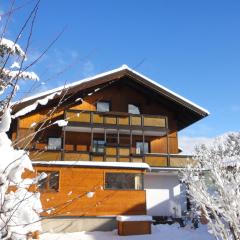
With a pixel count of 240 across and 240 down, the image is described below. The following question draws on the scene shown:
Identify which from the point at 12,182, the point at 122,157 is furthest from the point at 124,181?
the point at 12,182

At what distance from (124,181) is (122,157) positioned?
6.74 ft

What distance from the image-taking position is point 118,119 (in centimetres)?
2148

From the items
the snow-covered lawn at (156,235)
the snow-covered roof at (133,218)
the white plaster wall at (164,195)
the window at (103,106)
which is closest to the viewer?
the snow-covered lawn at (156,235)

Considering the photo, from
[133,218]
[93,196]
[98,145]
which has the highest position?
[98,145]

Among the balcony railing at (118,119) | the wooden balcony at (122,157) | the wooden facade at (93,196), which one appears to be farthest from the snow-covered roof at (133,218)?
the balcony railing at (118,119)

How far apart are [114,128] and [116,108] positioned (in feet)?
7.92

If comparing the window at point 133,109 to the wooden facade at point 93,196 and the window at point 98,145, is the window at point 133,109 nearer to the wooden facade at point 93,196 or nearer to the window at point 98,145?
the window at point 98,145

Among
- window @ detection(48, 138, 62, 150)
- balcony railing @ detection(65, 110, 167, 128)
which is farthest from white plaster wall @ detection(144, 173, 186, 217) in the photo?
window @ detection(48, 138, 62, 150)

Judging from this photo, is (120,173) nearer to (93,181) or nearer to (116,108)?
(93,181)

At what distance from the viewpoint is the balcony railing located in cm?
2055

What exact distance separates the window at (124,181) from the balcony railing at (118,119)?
11.8ft

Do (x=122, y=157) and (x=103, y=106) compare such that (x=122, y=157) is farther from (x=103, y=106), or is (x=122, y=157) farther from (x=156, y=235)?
(x=156, y=235)

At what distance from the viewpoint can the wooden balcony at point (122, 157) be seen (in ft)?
62.0

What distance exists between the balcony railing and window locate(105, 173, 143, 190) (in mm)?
3589
